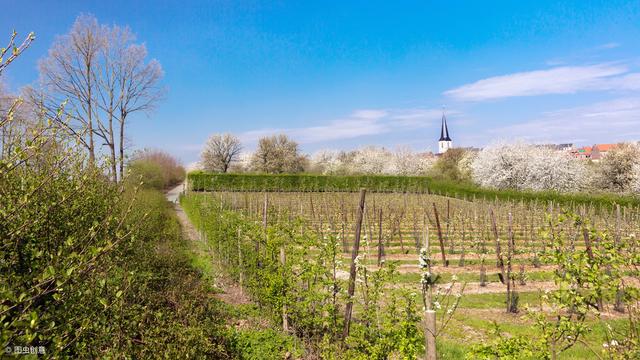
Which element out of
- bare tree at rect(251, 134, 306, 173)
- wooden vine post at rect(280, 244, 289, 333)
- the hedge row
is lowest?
wooden vine post at rect(280, 244, 289, 333)

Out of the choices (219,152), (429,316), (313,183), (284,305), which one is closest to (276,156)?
(219,152)

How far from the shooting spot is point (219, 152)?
6456 cm

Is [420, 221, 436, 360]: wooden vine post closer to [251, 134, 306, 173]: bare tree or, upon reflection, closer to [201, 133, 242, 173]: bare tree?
[251, 134, 306, 173]: bare tree

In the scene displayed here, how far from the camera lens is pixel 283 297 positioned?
20.4 ft

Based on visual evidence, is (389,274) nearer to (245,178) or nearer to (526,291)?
(526,291)

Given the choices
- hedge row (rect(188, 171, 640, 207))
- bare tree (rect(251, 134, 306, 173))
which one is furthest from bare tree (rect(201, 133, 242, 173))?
hedge row (rect(188, 171, 640, 207))

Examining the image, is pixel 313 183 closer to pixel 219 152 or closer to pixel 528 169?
pixel 528 169

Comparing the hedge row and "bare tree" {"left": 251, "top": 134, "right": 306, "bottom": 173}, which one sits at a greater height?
"bare tree" {"left": 251, "top": 134, "right": 306, "bottom": 173}

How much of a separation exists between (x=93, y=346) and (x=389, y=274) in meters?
3.18

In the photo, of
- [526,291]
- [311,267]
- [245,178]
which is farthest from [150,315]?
[245,178]

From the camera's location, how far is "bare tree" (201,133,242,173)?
64.2 metres

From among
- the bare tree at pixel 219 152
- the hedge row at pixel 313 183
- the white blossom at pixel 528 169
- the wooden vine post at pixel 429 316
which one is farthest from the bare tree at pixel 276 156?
the wooden vine post at pixel 429 316

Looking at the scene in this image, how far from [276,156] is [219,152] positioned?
1148cm

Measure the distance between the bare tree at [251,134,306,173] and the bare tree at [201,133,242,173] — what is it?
5388 millimetres
